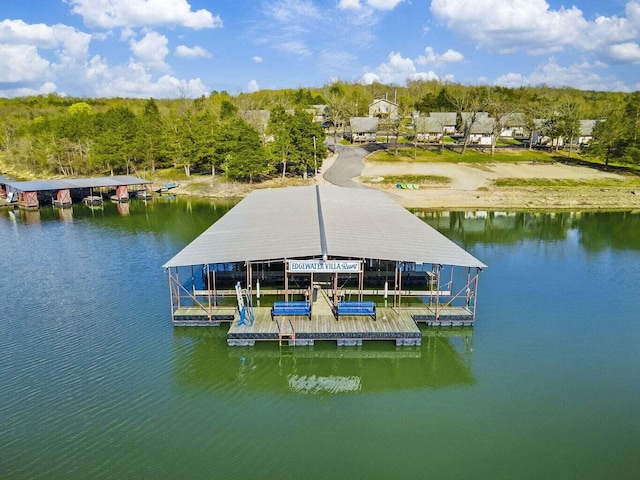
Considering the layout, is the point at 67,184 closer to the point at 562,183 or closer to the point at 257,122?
the point at 257,122

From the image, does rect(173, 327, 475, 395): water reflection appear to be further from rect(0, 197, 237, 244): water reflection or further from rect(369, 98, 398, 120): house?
rect(369, 98, 398, 120): house

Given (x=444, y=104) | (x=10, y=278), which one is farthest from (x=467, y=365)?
(x=444, y=104)

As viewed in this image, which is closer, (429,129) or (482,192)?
(482,192)

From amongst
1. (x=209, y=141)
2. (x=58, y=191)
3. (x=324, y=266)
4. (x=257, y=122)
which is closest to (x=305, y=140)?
(x=209, y=141)

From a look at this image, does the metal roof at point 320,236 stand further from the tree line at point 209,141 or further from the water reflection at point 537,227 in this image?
the tree line at point 209,141

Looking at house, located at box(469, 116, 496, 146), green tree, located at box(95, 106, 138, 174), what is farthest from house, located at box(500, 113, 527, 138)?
green tree, located at box(95, 106, 138, 174)

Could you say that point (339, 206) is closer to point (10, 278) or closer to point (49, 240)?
point (10, 278)
